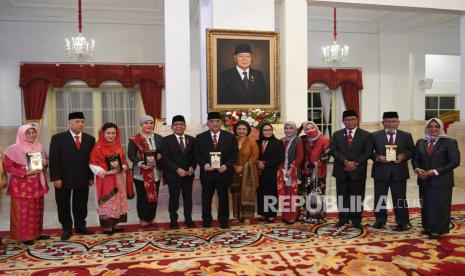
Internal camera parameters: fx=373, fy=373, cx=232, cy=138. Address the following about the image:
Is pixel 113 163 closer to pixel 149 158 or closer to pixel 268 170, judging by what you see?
pixel 149 158

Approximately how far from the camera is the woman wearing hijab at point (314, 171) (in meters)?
4.70

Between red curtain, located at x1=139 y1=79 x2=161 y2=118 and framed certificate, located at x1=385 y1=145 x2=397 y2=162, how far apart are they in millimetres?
6460

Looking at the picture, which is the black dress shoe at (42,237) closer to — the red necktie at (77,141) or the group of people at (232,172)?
the group of people at (232,172)

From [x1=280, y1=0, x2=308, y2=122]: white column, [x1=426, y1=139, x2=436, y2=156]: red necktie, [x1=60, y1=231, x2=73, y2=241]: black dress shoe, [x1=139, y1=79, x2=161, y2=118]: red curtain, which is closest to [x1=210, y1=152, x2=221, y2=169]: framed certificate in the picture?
[x1=60, y1=231, x2=73, y2=241]: black dress shoe

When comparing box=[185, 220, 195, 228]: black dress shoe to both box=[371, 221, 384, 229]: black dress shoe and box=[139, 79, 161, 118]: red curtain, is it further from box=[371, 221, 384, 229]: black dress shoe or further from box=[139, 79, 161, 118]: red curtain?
box=[139, 79, 161, 118]: red curtain

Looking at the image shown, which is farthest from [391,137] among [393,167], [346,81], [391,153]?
[346,81]

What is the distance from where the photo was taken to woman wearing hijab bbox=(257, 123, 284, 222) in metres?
4.72

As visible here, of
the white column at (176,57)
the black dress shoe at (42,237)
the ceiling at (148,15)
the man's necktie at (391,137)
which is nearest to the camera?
the black dress shoe at (42,237)

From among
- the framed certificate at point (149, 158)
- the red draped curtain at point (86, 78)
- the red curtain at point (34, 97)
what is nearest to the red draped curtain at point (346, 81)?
the red draped curtain at point (86, 78)

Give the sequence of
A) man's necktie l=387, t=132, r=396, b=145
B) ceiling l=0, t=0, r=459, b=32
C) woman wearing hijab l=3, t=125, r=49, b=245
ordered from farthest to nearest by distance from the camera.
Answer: ceiling l=0, t=0, r=459, b=32
man's necktie l=387, t=132, r=396, b=145
woman wearing hijab l=3, t=125, r=49, b=245

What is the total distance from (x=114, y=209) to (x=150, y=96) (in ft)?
18.4

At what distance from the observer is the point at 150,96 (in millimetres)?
9570

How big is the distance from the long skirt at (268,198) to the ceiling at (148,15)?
513cm

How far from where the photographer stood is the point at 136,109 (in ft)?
32.4
